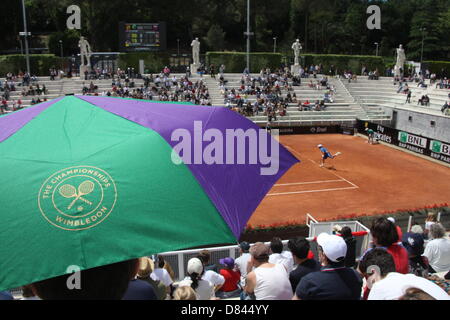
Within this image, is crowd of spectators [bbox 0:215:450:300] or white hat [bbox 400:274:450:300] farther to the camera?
crowd of spectators [bbox 0:215:450:300]

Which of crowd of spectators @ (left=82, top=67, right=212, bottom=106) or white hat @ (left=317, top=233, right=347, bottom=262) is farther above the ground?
crowd of spectators @ (left=82, top=67, right=212, bottom=106)

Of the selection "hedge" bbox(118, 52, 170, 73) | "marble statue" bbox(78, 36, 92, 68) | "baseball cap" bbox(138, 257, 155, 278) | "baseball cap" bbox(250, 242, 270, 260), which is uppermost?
"marble statue" bbox(78, 36, 92, 68)

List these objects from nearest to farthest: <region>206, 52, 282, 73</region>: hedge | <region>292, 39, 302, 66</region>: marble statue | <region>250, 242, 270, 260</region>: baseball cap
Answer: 1. <region>250, 242, 270, 260</region>: baseball cap
2. <region>206, 52, 282, 73</region>: hedge
3. <region>292, 39, 302, 66</region>: marble statue

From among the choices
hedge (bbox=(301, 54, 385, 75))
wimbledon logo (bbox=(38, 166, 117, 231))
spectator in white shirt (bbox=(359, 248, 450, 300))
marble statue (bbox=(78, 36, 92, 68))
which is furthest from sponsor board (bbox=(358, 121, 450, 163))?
marble statue (bbox=(78, 36, 92, 68))

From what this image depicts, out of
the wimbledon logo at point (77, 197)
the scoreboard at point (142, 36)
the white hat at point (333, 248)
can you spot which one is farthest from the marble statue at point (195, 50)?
the wimbledon logo at point (77, 197)

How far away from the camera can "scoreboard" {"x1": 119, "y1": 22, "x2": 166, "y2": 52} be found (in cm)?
4791

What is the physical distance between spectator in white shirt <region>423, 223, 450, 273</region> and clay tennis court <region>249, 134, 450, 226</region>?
9.35m

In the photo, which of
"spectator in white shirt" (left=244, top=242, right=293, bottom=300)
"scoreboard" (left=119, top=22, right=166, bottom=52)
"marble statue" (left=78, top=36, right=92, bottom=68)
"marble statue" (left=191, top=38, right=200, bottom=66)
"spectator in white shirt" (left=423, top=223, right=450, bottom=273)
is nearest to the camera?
"spectator in white shirt" (left=244, top=242, right=293, bottom=300)

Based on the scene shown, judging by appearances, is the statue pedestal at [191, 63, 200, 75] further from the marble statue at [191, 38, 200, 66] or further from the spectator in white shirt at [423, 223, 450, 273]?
the spectator in white shirt at [423, 223, 450, 273]

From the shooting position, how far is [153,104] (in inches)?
165

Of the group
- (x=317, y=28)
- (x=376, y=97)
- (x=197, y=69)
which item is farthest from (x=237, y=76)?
(x=317, y=28)

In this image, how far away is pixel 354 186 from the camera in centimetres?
2278

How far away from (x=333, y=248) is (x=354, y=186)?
19.4 m
